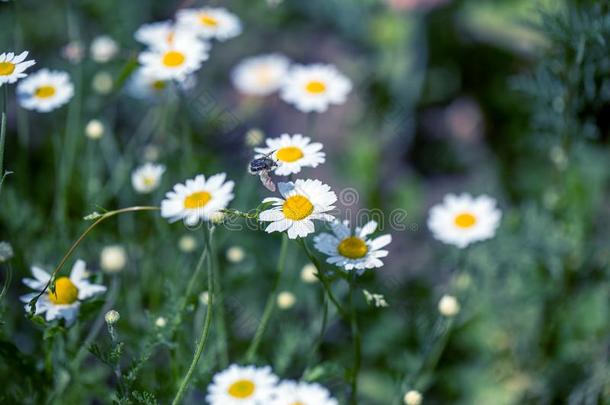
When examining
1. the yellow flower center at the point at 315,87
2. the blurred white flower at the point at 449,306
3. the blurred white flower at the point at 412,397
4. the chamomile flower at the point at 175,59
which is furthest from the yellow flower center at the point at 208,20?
the blurred white flower at the point at 412,397

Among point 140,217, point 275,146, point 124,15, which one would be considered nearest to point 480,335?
point 140,217

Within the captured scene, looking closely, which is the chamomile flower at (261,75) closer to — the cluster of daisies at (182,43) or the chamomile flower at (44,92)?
the cluster of daisies at (182,43)

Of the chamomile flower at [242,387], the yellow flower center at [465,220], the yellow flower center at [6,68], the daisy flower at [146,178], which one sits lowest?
the yellow flower center at [465,220]

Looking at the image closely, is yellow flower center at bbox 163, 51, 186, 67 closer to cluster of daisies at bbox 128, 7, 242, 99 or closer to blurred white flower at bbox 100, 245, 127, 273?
cluster of daisies at bbox 128, 7, 242, 99

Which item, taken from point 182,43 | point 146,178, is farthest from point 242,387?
point 182,43

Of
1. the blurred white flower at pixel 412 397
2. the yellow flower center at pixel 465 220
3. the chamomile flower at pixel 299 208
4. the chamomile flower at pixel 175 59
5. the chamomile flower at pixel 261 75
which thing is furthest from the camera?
the chamomile flower at pixel 261 75

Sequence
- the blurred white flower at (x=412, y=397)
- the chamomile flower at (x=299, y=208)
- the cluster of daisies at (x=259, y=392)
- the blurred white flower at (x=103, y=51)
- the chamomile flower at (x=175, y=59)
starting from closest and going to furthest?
the chamomile flower at (x=299, y=208) → the cluster of daisies at (x=259, y=392) → the blurred white flower at (x=412, y=397) → the chamomile flower at (x=175, y=59) → the blurred white flower at (x=103, y=51)

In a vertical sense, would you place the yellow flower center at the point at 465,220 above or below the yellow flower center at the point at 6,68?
below
